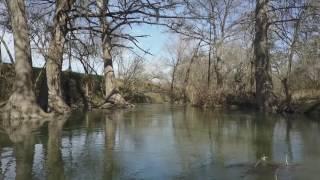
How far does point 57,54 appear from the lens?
24203 mm

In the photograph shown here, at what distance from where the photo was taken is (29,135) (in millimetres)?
14164

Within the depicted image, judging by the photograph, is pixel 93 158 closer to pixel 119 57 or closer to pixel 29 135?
pixel 29 135

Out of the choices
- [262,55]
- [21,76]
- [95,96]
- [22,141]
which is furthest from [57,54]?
[95,96]

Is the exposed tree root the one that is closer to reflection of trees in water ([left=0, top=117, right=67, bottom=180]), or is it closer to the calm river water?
reflection of trees in water ([left=0, top=117, right=67, bottom=180])

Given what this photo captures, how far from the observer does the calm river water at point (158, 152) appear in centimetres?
853

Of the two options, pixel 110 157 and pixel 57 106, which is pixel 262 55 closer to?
pixel 57 106

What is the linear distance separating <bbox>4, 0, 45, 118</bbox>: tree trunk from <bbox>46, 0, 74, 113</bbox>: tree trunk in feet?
9.90

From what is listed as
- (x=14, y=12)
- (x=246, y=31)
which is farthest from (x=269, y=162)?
(x=246, y=31)

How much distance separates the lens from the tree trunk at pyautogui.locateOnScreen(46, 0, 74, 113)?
946 inches

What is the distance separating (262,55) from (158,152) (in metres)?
20.4

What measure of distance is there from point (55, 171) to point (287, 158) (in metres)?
4.66

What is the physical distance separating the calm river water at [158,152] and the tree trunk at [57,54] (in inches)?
270

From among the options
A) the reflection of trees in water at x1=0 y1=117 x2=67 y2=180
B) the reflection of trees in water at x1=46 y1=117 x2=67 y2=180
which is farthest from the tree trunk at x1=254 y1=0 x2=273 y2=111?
the reflection of trees in water at x1=46 y1=117 x2=67 y2=180

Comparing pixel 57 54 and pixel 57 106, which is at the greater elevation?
pixel 57 54
